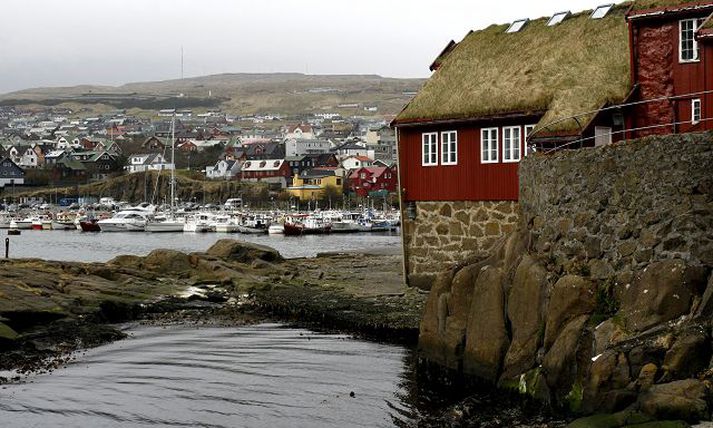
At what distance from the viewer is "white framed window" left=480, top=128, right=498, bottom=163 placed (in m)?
32.1

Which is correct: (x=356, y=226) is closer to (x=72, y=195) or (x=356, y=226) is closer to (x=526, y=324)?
(x=72, y=195)

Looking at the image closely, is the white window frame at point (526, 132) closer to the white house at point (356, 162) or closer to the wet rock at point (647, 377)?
the wet rock at point (647, 377)

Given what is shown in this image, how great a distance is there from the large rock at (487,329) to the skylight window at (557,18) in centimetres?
1555

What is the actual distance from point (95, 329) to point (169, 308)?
18.4 feet

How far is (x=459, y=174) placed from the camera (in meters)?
32.8

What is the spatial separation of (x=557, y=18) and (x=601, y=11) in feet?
6.18

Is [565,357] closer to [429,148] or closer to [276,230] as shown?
[429,148]

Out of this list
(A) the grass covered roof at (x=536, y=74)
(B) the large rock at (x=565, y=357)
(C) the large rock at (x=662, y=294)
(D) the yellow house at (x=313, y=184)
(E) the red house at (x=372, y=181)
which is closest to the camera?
(C) the large rock at (x=662, y=294)

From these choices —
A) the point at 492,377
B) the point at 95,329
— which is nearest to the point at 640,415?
the point at 492,377

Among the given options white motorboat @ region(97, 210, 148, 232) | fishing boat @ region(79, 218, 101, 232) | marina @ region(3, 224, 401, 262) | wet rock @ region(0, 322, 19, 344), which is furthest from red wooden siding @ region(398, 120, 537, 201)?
fishing boat @ region(79, 218, 101, 232)

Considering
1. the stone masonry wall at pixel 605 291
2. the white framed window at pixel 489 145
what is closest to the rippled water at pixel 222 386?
the stone masonry wall at pixel 605 291

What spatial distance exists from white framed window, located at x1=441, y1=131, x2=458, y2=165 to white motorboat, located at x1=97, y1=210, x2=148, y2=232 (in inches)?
3556

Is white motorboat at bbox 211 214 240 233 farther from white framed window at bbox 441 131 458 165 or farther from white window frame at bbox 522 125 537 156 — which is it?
white window frame at bbox 522 125 537 156

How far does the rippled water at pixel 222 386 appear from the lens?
1911 centimetres
